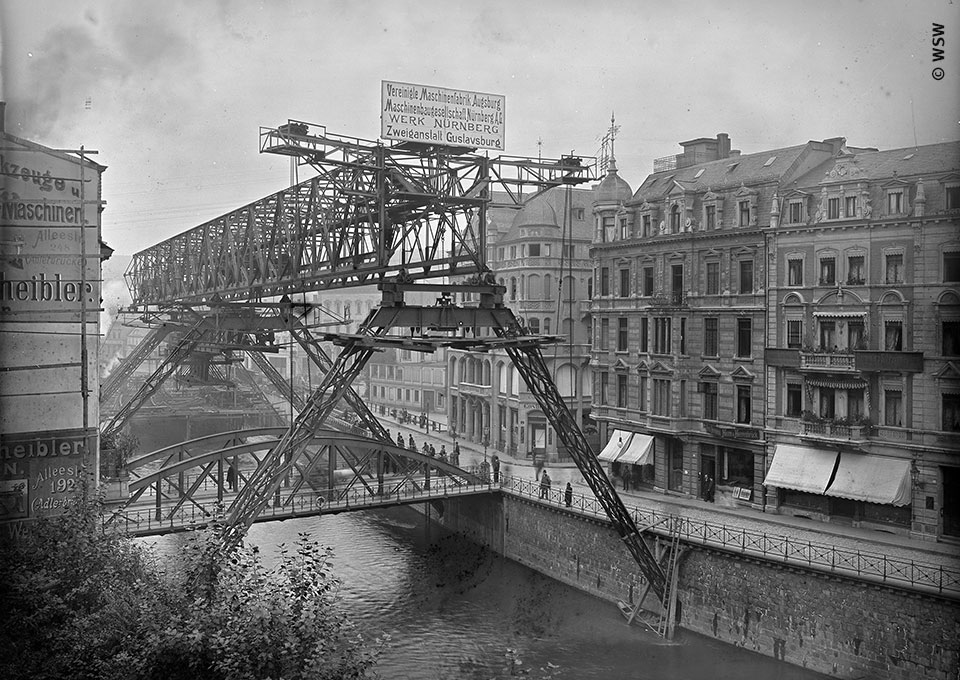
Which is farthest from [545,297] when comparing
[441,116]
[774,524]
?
[441,116]

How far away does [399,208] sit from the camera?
1661 centimetres

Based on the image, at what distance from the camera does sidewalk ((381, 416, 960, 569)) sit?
55.6 feet

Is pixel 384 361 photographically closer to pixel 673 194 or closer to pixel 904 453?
pixel 673 194

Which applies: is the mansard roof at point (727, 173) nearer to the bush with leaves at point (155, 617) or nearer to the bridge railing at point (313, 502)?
the bridge railing at point (313, 502)

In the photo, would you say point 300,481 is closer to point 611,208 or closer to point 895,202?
point 611,208

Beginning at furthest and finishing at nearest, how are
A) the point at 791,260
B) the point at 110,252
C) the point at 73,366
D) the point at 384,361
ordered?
the point at 384,361, the point at 791,260, the point at 110,252, the point at 73,366

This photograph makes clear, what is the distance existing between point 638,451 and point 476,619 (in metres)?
7.48

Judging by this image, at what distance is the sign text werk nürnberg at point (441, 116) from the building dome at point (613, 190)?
418 inches

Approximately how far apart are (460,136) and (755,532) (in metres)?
10.0

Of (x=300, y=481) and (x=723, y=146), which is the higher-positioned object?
(x=723, y=146)

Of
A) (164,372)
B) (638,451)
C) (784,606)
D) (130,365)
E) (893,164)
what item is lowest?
(784,606)

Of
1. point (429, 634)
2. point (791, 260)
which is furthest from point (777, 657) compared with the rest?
point (791, 260)

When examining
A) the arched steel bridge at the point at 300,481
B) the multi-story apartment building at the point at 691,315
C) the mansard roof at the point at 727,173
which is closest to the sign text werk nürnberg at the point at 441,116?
the arched steel bridge at the point at 300,481

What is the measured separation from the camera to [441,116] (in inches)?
626
